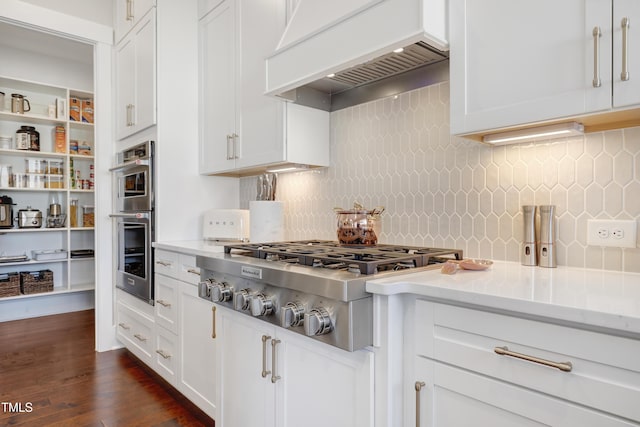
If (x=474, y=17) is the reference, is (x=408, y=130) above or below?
below

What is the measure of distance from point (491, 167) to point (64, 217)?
435 centimetres

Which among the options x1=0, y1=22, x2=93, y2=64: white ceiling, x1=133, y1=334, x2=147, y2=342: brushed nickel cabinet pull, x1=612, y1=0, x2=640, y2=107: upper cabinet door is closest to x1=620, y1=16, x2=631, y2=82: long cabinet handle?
x1=612, y1=0, x2=640, y2=107: upper cabinet door

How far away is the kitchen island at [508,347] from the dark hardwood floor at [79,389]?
1.39 metres

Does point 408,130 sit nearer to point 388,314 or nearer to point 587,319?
point 388,314

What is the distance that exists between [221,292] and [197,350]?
68 cm

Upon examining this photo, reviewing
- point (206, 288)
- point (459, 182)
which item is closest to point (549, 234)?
point (459, 182)

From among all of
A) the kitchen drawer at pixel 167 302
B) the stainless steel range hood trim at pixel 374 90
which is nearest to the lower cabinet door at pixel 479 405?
the stainless steel range hood trim at pixel 374 90

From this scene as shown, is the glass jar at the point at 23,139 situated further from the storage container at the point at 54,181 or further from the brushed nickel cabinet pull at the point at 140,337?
the brushed nickel cabinet pull at the point at 140,337

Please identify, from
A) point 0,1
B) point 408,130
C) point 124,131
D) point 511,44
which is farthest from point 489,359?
point 0,1

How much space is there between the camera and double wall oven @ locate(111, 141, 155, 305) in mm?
2553

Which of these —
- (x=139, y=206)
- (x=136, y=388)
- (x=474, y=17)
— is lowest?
(x=136, y=388)

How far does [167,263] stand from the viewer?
2.35 m

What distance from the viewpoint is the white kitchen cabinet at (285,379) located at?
1127 millimetres

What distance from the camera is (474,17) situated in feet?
4.02
